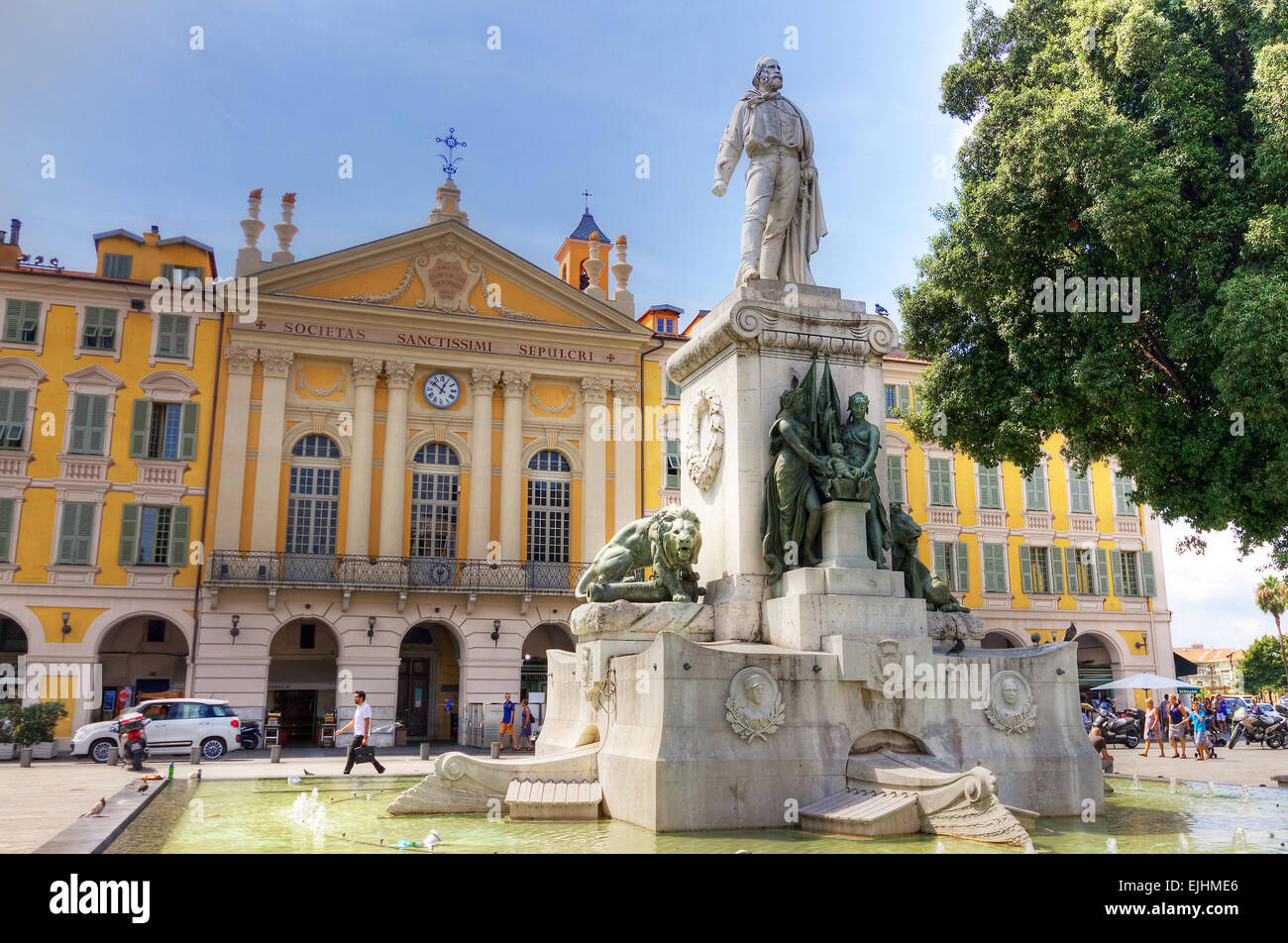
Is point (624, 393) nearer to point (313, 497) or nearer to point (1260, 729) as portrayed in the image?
point (313, 497)

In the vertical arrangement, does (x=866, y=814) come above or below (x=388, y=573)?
below

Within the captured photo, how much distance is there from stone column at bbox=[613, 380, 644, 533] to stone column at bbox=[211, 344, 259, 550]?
37.8ft

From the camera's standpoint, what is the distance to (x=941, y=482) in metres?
37.2

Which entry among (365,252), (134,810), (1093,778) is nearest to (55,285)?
(365,252)

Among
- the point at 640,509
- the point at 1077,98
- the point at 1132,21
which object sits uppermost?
the point at 1132,21

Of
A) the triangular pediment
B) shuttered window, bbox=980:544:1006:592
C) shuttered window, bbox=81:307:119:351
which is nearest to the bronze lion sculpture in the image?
the triangular pediment

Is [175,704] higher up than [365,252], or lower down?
lower down

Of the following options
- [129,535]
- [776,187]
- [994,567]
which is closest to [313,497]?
[129,535]

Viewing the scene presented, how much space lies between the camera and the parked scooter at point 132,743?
16297mm

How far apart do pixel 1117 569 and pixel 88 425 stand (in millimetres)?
35267

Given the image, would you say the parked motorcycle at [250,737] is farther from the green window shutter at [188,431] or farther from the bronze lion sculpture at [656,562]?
the bronze lion sculpture at [656,562]

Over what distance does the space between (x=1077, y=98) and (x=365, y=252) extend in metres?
23.7
